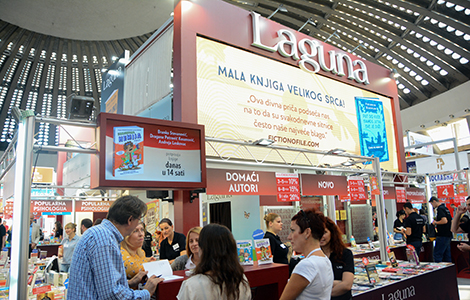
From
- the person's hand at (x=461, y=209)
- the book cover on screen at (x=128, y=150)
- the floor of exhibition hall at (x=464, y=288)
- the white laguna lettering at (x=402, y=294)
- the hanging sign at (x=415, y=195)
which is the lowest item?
the floor of exhibition hall at (x=464, y=288)

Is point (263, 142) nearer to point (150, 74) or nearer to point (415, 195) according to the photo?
point (150, 74)

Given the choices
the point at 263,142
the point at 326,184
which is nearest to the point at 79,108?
the point at 263,142

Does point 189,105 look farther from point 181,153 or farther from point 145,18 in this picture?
point 145,18

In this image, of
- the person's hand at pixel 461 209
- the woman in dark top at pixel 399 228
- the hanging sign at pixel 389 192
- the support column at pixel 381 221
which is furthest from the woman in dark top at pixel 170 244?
the woman in dark top at pixel 399 228

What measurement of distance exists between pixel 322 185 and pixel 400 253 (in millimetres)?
3377

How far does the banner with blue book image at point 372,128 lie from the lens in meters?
10.8

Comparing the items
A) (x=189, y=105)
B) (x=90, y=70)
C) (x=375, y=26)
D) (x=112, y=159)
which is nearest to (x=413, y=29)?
(x=375, y=26)

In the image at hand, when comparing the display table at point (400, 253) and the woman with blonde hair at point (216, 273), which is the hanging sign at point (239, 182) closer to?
the display table at point (400, 253)

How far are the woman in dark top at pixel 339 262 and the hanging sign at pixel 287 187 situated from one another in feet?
10.4

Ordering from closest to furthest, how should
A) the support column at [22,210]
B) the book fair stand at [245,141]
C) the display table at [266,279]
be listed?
1. the display table at [266,279]
2. the support column at [22,210]
3. the book fair stand at [245,141]

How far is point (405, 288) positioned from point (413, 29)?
43.3ft

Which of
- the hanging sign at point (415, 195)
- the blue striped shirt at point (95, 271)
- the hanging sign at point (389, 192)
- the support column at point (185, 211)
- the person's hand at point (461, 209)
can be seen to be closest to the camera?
the blue striped shirt at point (95, 271)

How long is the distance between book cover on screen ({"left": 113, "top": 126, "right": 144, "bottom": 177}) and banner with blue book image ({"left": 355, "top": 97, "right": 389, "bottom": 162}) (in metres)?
7.85

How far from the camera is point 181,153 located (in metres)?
4.97
